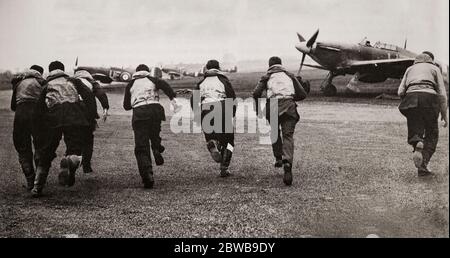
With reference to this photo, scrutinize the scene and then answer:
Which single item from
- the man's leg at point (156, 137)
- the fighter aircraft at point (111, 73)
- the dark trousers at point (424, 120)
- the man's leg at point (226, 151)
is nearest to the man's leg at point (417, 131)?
the dark trousers at point (424, 120)

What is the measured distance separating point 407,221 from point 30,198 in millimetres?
3569

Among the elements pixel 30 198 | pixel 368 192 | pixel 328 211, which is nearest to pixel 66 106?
pixel 30 198

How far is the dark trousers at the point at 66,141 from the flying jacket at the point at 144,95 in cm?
63

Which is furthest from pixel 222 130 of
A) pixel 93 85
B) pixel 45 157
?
pixel 45 157

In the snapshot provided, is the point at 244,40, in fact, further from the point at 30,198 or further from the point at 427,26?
the point at 30,198

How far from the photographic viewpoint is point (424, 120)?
543cm

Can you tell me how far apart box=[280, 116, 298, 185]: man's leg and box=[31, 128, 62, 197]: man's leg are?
7.83ft

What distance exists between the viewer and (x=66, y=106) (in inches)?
207

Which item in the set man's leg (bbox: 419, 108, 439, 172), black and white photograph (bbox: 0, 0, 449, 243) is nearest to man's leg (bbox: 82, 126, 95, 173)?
black and white photograph (bbox: 0, 0, 449, 243)

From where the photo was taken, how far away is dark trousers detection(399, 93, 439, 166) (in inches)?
211

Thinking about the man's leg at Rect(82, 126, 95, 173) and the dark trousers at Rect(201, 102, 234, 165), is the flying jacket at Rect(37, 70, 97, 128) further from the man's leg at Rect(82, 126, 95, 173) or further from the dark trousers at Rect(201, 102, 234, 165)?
the dark trousers at Rect(201, 102, 234, 165)

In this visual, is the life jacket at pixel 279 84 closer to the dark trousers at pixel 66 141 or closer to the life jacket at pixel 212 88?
the life jacket at pixel 212 88

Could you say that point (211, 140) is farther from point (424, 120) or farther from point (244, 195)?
point (424, 120)

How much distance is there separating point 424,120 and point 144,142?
3.01 metres
